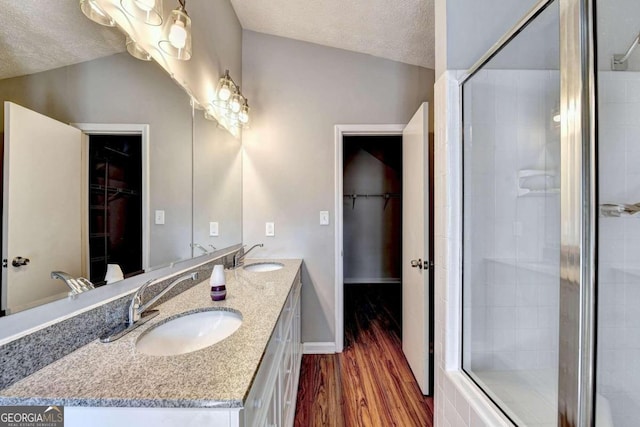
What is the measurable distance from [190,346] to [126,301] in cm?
28

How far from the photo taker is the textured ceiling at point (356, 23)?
1851 mm

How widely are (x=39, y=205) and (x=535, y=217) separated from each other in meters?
1.85

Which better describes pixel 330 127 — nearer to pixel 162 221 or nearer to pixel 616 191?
pixel 162 221

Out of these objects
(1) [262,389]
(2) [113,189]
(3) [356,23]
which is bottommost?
(1) [262,389]

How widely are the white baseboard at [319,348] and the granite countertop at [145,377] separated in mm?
1606

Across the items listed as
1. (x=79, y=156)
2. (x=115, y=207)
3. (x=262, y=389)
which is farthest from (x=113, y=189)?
(x=262, y=389)

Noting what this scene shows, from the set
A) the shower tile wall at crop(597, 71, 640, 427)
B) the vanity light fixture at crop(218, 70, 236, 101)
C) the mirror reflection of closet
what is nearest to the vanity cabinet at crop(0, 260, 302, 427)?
the mirror reflection of closet

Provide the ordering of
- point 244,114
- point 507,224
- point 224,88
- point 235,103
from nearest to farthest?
point 507,224 < point 224,88 < point 235,103 < point 244,114

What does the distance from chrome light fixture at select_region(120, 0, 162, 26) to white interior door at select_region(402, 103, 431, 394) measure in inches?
58.5

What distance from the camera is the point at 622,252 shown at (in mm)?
1264

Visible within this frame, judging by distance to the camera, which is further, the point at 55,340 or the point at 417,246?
the point at 417,246

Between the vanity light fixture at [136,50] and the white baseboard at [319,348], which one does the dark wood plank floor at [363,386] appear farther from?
the vanity light fixture at [136,50]

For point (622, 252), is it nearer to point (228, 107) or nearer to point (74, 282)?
point (74, 282)

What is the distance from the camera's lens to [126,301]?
97 centimetres
